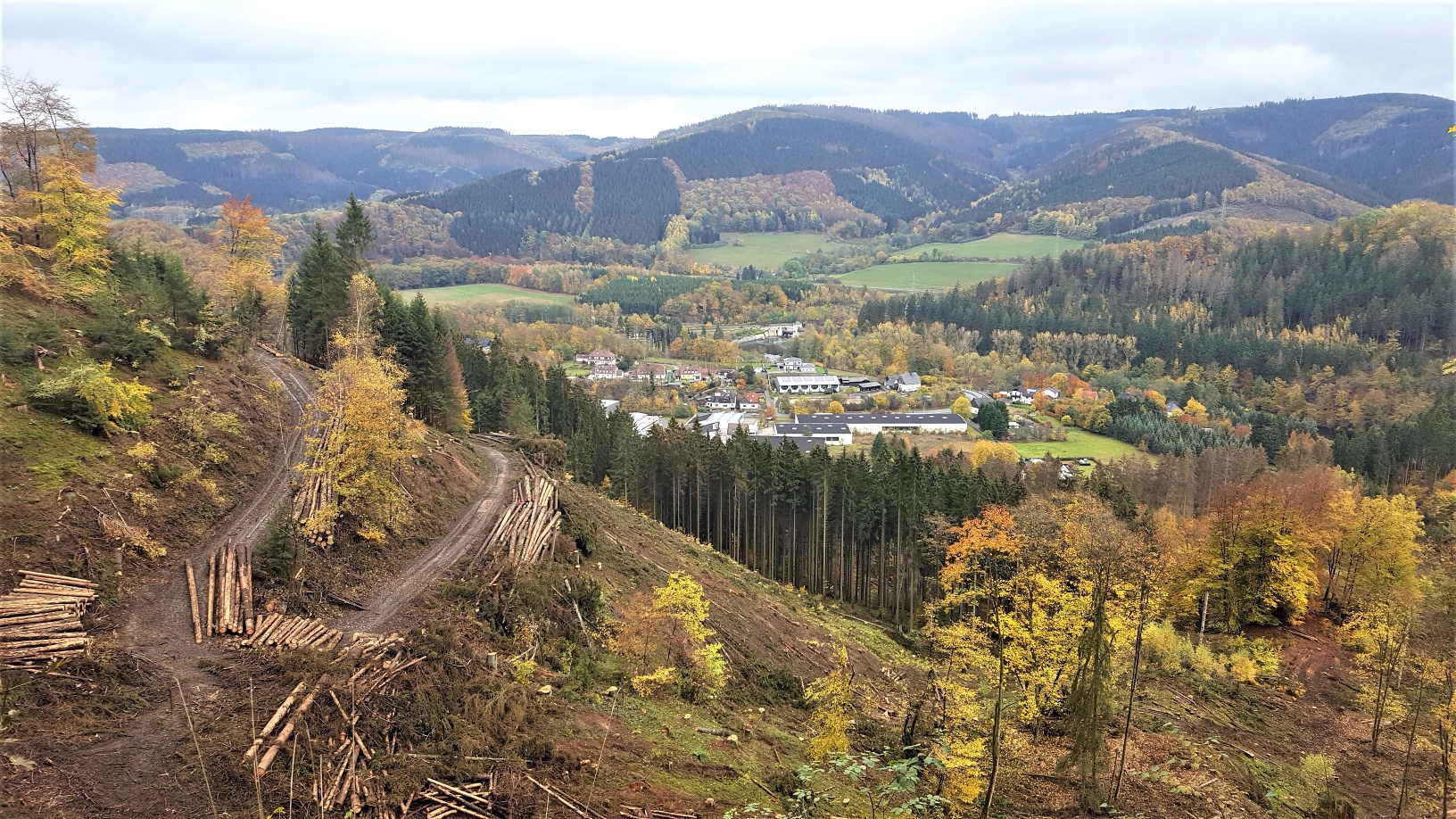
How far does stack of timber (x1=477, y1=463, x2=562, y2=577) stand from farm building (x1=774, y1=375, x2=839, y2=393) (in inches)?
3736

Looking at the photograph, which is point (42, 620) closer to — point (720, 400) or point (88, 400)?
point (88, 400)

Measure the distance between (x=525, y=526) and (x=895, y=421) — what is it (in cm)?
8282

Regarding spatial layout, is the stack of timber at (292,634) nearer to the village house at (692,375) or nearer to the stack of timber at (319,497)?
the stack of timber at (319,497)

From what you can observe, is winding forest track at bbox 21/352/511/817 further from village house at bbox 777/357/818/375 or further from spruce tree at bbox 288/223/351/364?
village house at bbox 777/357/818/375

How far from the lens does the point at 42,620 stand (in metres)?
16.3

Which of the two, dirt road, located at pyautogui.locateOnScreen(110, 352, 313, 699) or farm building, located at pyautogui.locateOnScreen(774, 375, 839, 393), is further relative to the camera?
farm building, located at pyautogui.locateOnScreen(774, 375, 839, 393)

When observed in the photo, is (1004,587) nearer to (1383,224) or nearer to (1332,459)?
(1332,459)

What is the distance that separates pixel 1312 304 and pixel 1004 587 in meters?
→ 161

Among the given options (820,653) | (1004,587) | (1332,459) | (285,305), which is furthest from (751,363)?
(1004,587)

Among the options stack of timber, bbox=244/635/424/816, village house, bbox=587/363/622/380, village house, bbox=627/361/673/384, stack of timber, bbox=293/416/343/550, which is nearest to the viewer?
stack of timber, bbox=244/635/424/816

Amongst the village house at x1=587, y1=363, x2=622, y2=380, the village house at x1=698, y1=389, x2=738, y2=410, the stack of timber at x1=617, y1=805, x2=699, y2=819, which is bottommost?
the village house at x1=698, y1=389, x2=738, y2=410

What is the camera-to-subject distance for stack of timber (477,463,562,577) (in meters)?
27.7

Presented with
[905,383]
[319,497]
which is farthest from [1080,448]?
[319,497]

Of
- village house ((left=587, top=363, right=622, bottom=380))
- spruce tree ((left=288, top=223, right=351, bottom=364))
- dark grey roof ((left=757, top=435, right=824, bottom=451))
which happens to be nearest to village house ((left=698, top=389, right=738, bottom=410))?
village house ((left=587, top=363, right=622, bottom=380))
